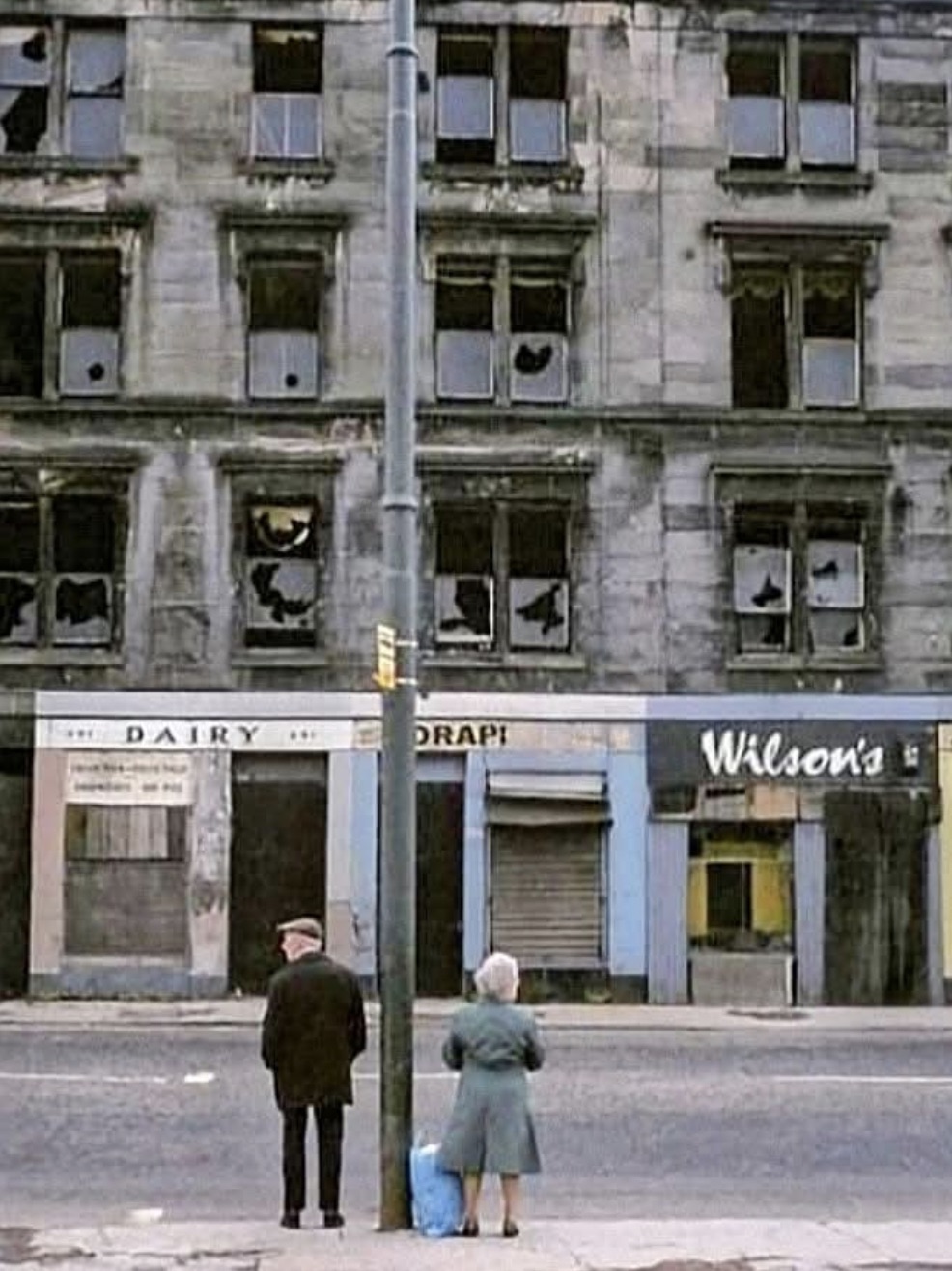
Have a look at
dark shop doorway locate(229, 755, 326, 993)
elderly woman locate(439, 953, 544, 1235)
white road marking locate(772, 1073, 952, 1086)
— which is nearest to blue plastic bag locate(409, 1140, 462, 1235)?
elderly woman locate(439, 953, 544, 1235)

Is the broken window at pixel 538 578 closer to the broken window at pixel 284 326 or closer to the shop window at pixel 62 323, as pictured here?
the broken window at pixel 284 326

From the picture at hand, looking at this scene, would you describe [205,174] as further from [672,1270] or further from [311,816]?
[672,1270]

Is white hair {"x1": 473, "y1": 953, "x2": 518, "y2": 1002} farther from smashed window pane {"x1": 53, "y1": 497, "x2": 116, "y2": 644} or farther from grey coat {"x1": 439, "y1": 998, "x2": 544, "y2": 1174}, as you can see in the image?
smashed window pane {"x1": 53, "y1": 497, "x2": 116, "y2": 644}

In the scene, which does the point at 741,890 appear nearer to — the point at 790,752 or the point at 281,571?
the point at 790,752

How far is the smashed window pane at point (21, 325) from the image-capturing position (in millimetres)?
28453

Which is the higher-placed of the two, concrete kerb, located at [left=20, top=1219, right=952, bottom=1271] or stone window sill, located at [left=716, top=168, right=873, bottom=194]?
stone window sill, located at [left=716, top=168, right=873, bottom=194]

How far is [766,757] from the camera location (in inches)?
1102

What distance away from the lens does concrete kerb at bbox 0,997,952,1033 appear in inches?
973

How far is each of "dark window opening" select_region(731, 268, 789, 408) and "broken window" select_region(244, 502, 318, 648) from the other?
6.22m

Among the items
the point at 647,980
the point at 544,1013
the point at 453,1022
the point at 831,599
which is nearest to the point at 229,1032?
the point at 544,1013

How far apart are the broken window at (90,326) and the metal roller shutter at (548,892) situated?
819 cm

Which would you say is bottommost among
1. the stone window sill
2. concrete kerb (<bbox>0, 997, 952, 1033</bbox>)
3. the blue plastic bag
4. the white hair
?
concrete kerb (<bbox>0, 997, 952, 1033</bbox>)

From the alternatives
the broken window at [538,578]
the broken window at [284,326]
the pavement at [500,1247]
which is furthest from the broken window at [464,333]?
the pavement at [500,1247]

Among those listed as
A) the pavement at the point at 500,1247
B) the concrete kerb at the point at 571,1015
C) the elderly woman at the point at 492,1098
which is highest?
the elderly woman at the point at 492,1098
